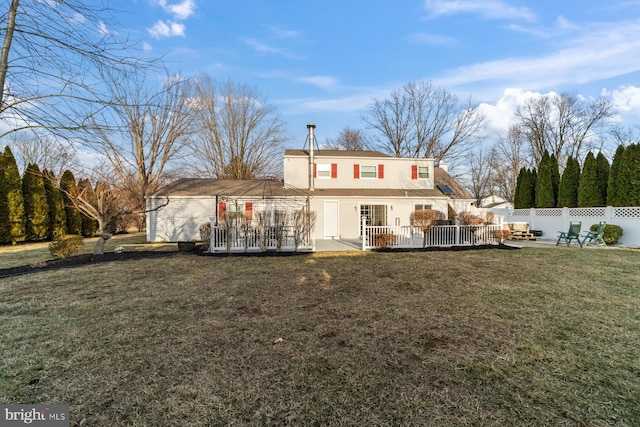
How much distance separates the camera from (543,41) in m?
11.1

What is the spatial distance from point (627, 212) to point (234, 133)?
89.0 feet

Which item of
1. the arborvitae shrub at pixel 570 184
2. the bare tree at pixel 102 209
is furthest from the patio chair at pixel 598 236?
the bare tree at pixel 102 209

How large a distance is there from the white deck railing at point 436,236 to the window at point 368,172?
17.0 ft

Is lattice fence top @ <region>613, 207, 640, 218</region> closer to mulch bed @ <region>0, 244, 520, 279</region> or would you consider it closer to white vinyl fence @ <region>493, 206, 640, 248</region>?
white vinyl fence @ <region>493, 206, 640, 248</region>

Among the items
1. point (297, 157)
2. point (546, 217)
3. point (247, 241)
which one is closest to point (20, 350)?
point (247, 241)

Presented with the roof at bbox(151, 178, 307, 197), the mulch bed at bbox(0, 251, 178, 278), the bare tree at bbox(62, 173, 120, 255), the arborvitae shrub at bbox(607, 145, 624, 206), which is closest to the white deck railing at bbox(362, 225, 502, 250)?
the roof at bbox(151, 178, 307, 197)

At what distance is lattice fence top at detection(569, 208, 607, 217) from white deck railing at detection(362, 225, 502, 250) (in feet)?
18.5

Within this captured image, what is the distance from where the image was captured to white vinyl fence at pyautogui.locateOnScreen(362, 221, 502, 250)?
1184 centimetres

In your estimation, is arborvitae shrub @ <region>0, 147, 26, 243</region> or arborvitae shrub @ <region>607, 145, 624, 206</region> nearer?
arborvitae shrub @ <region>607, 145, 624, 206</region>

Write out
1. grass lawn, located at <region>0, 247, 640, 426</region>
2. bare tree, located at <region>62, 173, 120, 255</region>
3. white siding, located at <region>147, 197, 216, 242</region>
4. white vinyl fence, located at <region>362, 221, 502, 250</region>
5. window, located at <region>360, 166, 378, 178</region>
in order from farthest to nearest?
window, located at <region>360, 166, 378, 178</region>, white siding, located at <region>147, 197, 216, 242</region>, white vinyl fence, located at <region>362, 221, 502, 250</region>, bare tree, located at <region>62, 173, 120, 255</region>, grass lawn, located at <region>0, 247, 640, 426</region>

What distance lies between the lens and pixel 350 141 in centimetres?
3506

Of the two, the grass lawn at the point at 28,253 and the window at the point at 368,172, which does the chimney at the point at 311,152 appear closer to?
the window at the point at 368,172

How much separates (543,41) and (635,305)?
1076 cm

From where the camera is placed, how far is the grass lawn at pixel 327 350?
7.22 feet
